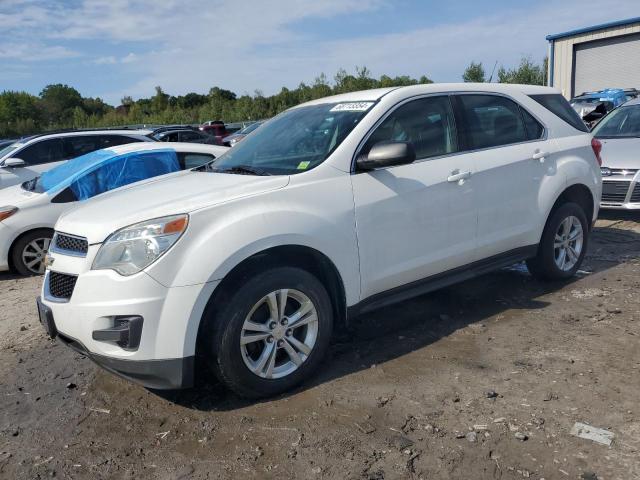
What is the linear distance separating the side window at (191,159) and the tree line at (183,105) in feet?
84.7

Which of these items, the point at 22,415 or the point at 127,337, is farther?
the point at 22,415

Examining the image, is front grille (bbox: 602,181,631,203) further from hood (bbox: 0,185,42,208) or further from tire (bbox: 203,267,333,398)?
hood (bbox: 0,185,42,208)

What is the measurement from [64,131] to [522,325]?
8.12 metres

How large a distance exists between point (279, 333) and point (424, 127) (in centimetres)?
191

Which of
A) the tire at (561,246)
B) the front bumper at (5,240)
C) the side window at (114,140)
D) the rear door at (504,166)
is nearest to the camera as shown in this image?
the rear door at (504,166)

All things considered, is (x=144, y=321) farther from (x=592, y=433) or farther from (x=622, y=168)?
(x=622, y=168)

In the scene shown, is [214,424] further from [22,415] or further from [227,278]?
[22,415]

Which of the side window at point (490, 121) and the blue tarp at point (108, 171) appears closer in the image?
the side window at point (490, 121)

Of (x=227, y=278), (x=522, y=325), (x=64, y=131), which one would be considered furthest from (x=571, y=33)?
(x=227, y=278)

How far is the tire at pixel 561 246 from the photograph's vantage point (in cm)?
512

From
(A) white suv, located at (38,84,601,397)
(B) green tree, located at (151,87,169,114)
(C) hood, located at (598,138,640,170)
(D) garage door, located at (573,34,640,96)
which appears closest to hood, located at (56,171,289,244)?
(A) white suv, located at (38,84,601,397)

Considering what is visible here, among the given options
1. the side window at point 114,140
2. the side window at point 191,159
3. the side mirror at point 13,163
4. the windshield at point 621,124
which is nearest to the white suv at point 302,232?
the side window at point 191,159

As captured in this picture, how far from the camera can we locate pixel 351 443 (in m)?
3.02

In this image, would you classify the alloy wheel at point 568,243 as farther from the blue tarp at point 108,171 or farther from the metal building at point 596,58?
the metal building at point 596,58
